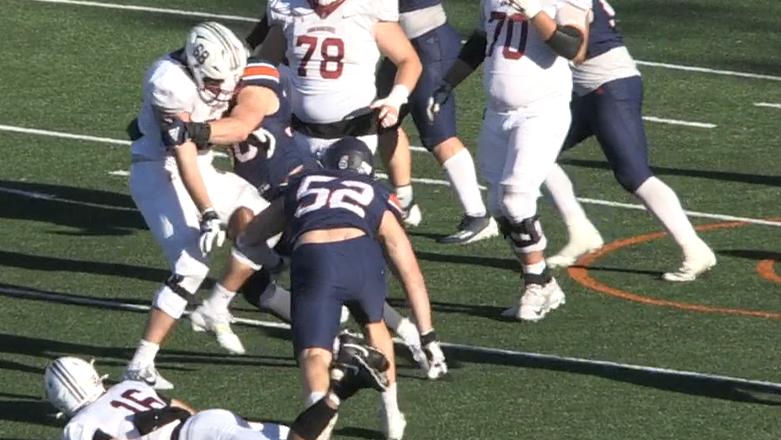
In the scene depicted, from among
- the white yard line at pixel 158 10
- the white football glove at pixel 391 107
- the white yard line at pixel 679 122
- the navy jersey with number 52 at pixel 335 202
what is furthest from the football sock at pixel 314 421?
the white yard line at pixel 158 10

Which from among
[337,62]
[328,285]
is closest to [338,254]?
[328,285]

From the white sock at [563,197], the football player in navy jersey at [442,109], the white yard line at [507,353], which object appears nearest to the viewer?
the white yard line at [507,353]

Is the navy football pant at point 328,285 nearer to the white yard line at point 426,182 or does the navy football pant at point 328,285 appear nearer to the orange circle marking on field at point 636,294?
the orange circle marking on field at point 636,294

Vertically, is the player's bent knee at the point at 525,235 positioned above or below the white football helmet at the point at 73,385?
A: below

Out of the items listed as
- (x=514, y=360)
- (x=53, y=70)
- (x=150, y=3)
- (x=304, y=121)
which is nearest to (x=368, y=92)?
(x=304, y=121)

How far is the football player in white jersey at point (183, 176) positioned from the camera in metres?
9.05

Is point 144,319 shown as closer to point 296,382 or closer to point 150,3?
point 296,382

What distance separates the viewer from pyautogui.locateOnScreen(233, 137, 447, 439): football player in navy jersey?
26.1 ft

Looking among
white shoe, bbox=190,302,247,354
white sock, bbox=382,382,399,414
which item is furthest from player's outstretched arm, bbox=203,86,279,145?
white sock, bbox=382,382,399,414

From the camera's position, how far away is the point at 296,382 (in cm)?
930

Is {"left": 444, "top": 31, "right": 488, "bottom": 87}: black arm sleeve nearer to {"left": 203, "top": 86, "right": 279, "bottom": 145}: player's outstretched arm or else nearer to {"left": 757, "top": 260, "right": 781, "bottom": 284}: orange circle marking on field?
{"left": 203, "top": 86, "right": 279, "bottom": 145}: player's outstretched arm

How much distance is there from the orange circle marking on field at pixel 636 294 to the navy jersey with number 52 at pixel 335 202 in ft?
8.38

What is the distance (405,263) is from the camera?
846 centimetres

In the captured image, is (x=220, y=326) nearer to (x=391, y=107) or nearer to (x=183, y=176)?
(x=183, y=176)
